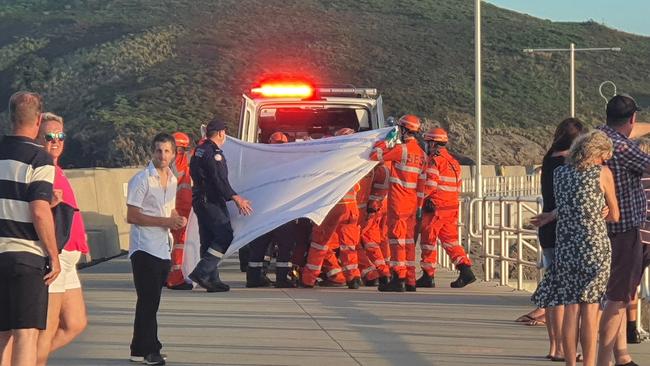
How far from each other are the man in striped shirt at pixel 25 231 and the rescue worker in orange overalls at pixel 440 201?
28.2ft

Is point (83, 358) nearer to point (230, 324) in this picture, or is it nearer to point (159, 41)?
point (230, 324)

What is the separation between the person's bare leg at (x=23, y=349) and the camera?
25.2 feet

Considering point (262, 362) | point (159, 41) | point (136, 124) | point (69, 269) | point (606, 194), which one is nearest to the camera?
point (69, 269)

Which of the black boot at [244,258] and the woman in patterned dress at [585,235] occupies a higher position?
the woman in patterned dress at [585,235]

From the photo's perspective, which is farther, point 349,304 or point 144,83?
point 144,83

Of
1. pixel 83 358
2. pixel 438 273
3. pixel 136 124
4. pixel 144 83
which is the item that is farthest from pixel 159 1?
pixel 83 358

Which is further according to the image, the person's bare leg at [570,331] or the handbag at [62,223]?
the person's bare leg at [570,331]

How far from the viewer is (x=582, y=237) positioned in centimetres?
901

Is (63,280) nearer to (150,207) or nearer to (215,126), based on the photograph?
(150,207)

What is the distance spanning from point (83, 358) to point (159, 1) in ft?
320

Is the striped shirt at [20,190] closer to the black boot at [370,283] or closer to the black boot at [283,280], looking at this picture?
the black boot at [283,280]

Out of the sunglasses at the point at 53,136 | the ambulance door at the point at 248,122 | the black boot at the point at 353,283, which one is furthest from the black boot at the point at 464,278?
the sunglasses at the point at 53,136

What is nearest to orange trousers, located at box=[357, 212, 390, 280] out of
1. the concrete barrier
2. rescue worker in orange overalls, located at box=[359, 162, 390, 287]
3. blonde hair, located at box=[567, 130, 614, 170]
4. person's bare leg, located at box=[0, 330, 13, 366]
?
rescue worker in orange overalls, located at box=[359, 162, 390, 287]

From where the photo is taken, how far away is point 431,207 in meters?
16.1
